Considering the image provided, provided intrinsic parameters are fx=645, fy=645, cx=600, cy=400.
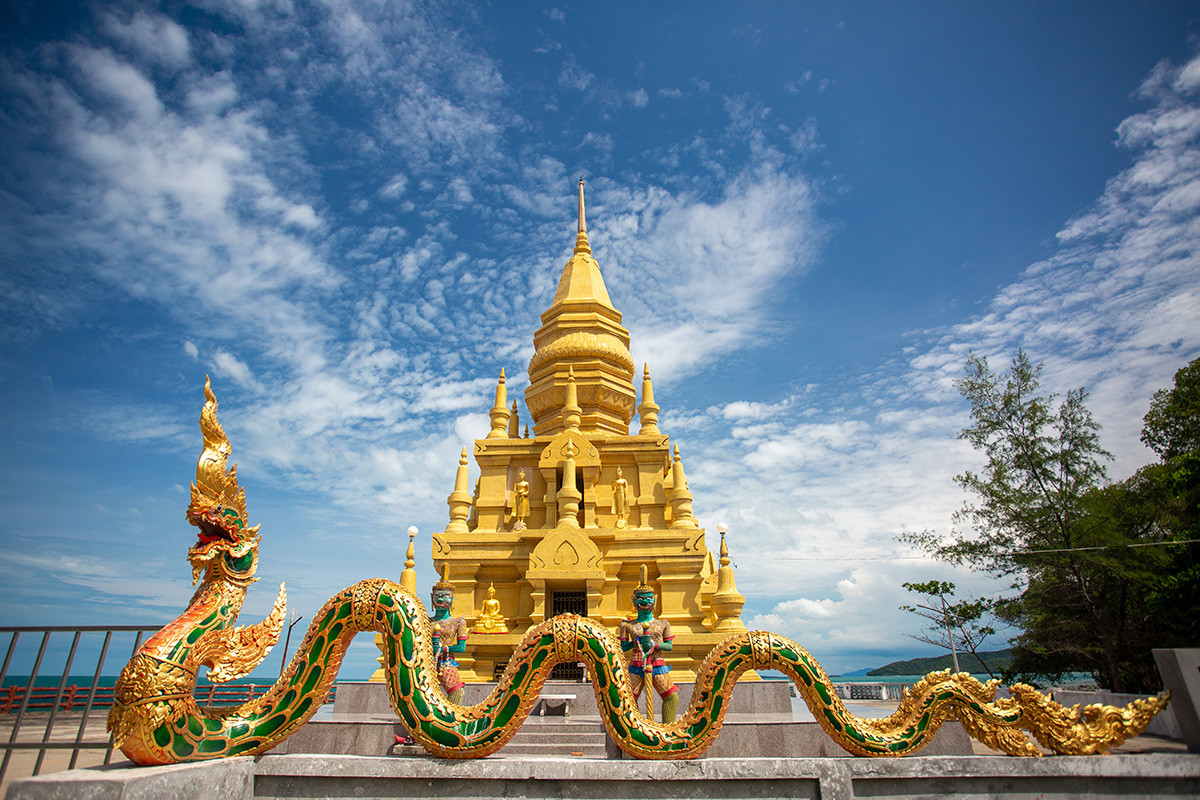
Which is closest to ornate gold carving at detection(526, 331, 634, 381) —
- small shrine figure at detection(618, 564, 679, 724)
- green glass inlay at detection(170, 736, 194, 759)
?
small shrine figure at detection(618, 564, 679, 724)

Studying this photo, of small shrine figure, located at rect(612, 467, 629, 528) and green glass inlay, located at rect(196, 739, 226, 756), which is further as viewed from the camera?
small shrine figure, located at rect(612, 467, 629, 528)

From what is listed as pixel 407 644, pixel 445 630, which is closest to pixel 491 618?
pixel 445 630

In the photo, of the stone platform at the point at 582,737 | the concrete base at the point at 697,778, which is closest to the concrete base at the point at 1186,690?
the concrete base at the point at 697,778

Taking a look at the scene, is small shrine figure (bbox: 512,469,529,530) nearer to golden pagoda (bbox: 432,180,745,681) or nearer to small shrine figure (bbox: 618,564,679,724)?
golden pagoda (bbox: 432,180,745,681)

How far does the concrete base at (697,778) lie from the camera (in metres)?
5.27

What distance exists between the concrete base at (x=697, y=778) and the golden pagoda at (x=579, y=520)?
1020 cm

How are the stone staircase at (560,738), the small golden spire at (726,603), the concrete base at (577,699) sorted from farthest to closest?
the small golden spire at (726,603), the concrete base at (577,699), the stone staircase at (560,738)

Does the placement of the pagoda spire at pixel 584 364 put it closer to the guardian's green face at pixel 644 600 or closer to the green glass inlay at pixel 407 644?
the guardian's green face at pixel 644 600

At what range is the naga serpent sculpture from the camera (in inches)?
A: 223

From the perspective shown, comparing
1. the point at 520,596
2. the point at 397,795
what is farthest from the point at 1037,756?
the point at 520,596

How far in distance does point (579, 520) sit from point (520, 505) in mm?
1842

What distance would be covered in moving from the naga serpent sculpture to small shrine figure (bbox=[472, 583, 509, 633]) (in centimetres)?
1074

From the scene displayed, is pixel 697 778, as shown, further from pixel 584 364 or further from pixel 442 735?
pixel 584 364

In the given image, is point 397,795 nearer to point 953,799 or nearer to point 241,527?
point 241,527
